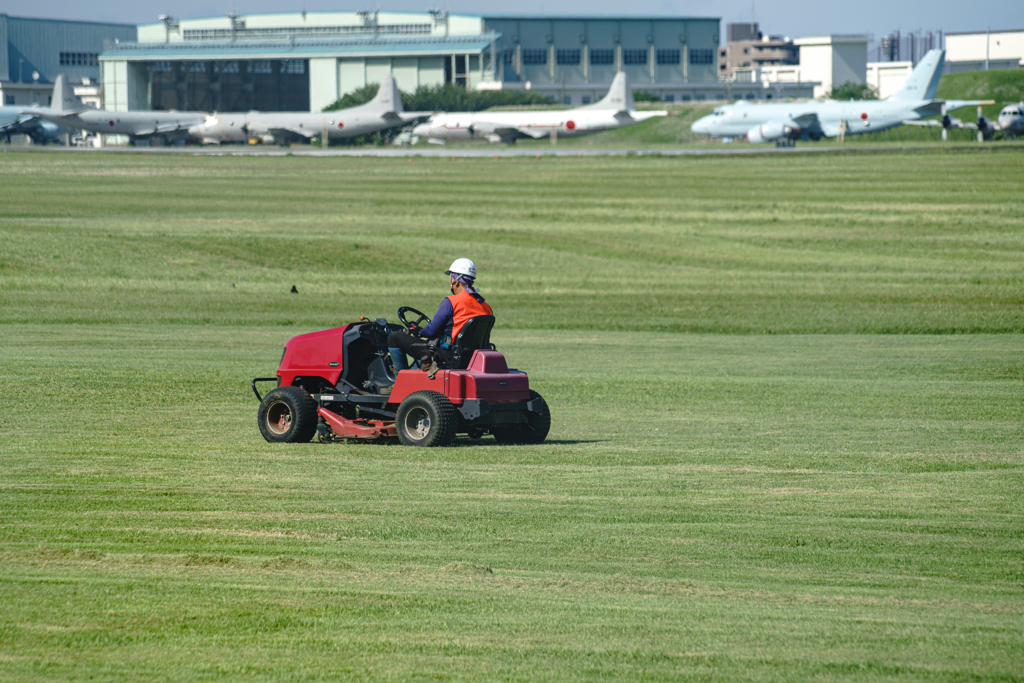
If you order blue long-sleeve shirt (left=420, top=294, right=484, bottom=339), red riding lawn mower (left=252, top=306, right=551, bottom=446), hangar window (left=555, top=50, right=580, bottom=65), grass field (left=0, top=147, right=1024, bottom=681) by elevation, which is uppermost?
hangar window (left=555, top=50, right=580, bottom=65)

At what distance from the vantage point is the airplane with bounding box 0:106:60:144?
11719 centimetres

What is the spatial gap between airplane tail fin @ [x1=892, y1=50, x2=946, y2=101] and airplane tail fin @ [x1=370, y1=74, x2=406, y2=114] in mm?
45403

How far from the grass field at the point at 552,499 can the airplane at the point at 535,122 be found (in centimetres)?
7562

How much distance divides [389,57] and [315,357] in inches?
5584

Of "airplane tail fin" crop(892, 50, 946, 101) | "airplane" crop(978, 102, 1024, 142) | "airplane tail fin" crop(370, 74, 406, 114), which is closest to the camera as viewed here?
"airplane" crop(978, 102, 1024, 142)

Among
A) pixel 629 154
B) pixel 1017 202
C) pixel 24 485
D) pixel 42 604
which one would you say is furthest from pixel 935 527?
pixel 629 154

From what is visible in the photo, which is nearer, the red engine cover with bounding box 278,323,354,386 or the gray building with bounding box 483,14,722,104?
the red engine cover with bounding box 278,323,354,386

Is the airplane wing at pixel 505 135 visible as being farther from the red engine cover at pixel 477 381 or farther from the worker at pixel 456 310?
the red engine cover at pixel 477 381

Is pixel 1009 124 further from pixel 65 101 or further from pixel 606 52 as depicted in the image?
pixel 606 52

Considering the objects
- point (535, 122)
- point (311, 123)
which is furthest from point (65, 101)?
point (535, 122)

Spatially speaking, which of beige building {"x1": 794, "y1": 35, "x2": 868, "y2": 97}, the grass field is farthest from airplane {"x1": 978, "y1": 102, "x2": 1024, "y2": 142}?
beige building {"x1": 794, "y1": 35, "x2": 868, "y2": 97}

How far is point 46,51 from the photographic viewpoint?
18188 cm

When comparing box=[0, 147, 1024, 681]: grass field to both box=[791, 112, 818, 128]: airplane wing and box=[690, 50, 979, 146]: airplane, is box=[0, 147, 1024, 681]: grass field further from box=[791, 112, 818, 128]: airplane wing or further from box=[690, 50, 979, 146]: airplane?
box=[690, 50, 979, 146]: airplane

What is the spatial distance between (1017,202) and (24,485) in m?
48.1
